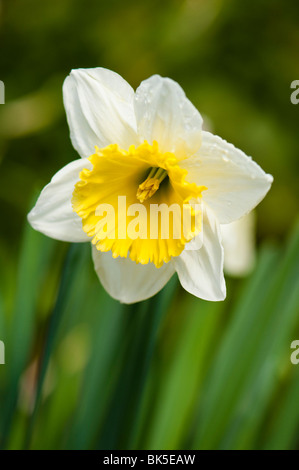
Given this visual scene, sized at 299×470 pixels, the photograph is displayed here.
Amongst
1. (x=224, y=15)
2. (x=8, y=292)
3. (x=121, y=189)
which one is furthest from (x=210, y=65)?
(x=121, y=189)

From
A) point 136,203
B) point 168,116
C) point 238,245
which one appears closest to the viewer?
point 168,116

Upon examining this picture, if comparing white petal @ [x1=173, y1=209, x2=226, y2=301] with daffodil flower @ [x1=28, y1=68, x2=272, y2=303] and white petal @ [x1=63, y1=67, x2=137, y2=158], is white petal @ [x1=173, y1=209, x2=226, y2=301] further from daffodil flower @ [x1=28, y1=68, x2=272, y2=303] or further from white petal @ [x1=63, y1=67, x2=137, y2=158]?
white petal @ [x1=63, y1=67, x2=137, y2=158]

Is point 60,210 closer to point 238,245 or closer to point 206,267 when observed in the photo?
point 206,267

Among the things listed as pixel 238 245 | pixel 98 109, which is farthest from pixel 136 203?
pixel 238 245
